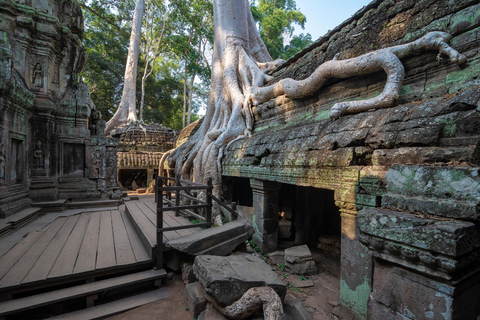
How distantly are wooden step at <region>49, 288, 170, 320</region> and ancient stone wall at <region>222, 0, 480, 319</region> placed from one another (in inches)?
83.6

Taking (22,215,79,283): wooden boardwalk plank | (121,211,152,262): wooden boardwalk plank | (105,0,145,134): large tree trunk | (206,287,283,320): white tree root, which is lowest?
(206,287,283,320): white tree root

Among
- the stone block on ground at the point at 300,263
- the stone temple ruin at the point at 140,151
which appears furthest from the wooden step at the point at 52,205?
the stone temple ruin at the point at 140,151

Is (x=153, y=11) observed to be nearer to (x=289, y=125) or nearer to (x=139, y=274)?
(x=289, y=125)

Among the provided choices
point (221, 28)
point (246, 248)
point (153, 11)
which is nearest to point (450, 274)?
point (246, 248)

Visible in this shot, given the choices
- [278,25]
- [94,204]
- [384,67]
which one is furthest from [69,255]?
[278,25]

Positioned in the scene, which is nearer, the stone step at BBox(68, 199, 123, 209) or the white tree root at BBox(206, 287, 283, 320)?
the white tree root at BBox(206, 287, 283, 320)

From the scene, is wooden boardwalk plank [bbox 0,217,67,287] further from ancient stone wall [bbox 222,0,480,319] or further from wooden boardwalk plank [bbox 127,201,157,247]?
ancient stone wall [bbox 222,0,480,319]

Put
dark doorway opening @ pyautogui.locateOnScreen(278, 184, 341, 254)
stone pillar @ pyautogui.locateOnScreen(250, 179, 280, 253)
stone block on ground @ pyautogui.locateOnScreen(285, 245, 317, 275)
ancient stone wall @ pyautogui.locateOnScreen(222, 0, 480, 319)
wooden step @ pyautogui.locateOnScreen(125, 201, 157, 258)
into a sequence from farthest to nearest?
dark doorway opening @ pyautogui.locateOnScreen(278, 184, 341, 254) → stone pillar @ pyautogui.locateOnScreen(250, 179, 280, 253) → stone block on ground @ pyautogui.locateOnScreen(285, 245, 317, 275) → wooden step @ pyautogui.locateOnScreen(125, 201, 157, 258) → ancient stone wall @ pyautogui.locateOnScreen(222, 0, 480, 319)

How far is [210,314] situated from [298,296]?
4.38 ft

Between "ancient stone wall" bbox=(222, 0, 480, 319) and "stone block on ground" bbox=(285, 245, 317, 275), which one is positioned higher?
"ancient stone wall" bbox=(222, 0, 480, 319)

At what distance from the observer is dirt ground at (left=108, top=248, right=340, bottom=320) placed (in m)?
2.54

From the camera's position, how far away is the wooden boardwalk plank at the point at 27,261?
2.35 m

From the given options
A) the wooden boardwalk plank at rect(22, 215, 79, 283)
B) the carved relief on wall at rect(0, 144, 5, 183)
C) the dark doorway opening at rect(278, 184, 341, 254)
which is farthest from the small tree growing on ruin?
the carved relief on wall at rect(0, 144, 5, 183)

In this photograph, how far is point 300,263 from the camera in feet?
11.9
